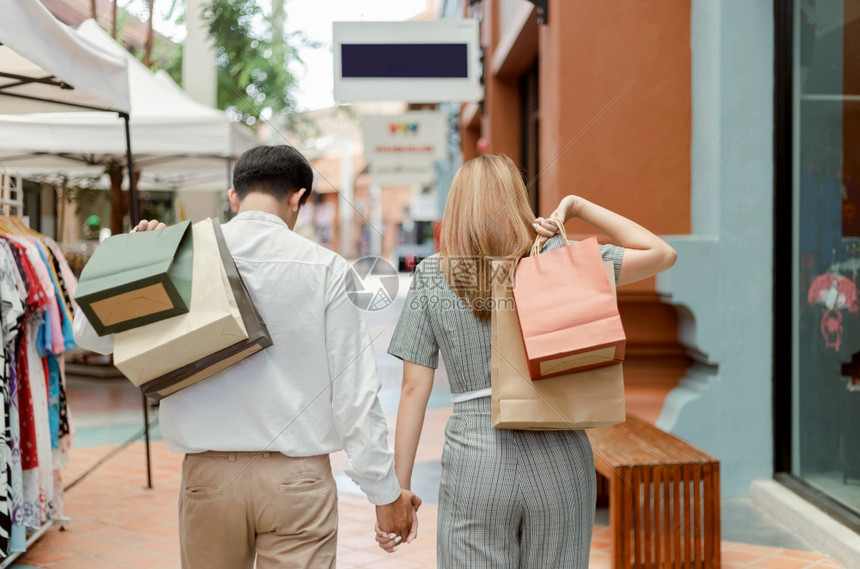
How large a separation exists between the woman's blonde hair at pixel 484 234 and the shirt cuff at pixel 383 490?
476 millimetres

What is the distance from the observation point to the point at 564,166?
5.69m

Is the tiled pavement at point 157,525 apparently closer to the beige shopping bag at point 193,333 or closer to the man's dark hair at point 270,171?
the man's dark hair at point 270,171

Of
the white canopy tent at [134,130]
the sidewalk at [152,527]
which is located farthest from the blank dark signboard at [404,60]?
the sidewalk at [152,527]

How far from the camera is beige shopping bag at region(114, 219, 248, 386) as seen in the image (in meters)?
2.04


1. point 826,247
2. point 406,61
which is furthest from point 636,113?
point 406,61

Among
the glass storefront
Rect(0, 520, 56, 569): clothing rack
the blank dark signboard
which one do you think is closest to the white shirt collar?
Rect(0, 520, 56, 569): clothing rack

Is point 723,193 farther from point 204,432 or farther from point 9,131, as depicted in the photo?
point 9,131

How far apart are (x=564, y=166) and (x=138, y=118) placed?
388 centimetres

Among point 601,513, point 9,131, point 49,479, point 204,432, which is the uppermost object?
point 9,131

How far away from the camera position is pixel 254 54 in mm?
12172

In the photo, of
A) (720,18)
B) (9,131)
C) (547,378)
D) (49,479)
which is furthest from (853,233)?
(9,131)

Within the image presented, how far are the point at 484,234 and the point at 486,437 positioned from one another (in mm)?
497

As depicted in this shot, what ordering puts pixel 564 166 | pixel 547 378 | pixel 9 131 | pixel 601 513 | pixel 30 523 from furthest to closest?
pixel 9 131 → pixel 564 166 → pixel 601 513 → pixel 30 523 → pixel 547 378

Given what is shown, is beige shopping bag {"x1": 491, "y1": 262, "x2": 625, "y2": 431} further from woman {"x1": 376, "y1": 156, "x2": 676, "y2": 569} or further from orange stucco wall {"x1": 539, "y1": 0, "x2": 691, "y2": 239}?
orange stucco wall {"x1": 539, "y1": 0, "x2": 691, "y2": 239}
